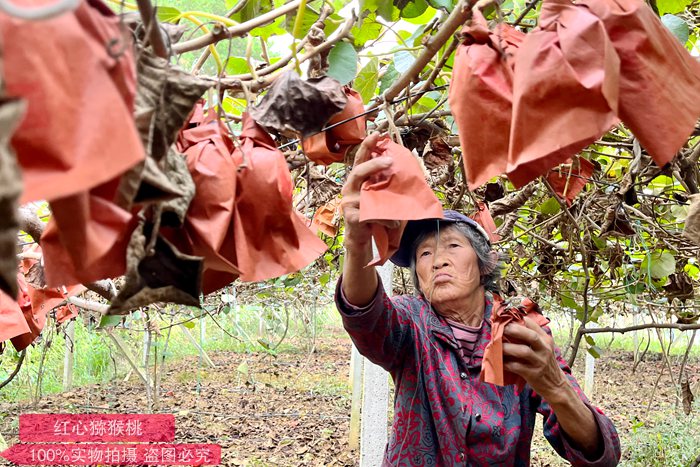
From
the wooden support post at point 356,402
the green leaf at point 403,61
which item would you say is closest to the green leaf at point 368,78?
the green leaf at point 403,61

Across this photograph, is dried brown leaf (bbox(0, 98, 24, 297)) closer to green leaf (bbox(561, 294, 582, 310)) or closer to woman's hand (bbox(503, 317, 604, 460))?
woman's hand (bbox(503, 317, 604, 460))

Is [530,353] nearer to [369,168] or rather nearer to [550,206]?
[369,168]

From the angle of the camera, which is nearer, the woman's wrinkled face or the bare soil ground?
the woman's wrinkled face

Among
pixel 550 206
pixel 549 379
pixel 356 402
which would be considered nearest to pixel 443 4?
pixel 549 379

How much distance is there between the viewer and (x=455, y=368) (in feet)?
4.82

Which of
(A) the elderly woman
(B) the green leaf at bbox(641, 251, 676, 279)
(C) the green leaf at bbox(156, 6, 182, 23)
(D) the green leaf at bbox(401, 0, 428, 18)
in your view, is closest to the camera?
(C) the green leaf at bbox(156, 6, 182, 23)

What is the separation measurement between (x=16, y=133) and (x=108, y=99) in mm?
38

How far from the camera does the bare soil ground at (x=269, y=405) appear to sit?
19.5 feet

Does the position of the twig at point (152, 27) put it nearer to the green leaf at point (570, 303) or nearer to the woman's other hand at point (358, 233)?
the woman's other hand at point (358, 233)

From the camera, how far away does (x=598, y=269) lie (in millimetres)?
3209

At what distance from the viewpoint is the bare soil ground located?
5.94 metres

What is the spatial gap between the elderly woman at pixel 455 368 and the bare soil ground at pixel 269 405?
4.29m

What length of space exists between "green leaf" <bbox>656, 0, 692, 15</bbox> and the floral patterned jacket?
726mm

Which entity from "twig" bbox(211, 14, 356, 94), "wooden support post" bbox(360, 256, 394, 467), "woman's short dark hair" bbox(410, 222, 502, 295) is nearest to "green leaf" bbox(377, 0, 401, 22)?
"twig" bbox(211, 14, 356, 94)
